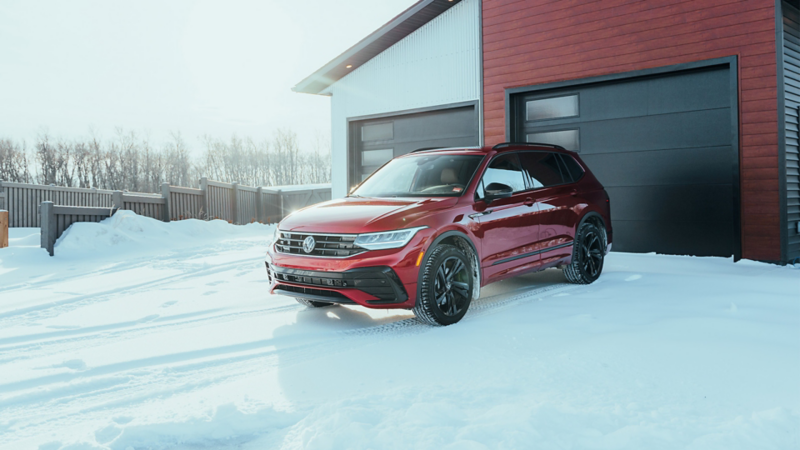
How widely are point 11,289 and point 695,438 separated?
27.4ft

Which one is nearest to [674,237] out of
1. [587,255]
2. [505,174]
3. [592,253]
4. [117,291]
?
[592,253]

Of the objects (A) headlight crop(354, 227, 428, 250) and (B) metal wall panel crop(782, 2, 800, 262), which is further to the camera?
(B) metal wall panel crop(782, 2, 800, 262)

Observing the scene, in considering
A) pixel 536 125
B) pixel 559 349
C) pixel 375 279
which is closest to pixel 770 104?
pixel 536 125

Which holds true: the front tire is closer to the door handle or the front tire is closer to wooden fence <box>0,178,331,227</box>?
the door handle

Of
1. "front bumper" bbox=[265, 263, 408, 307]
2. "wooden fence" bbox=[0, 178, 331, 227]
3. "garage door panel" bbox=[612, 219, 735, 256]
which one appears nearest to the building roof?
"wooden fence" bbox=[0, 178, 331, 227]

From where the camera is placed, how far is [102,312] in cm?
626

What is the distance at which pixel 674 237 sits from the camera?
9.85 meters

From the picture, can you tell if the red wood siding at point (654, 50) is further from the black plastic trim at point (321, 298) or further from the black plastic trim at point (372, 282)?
the black plastic trim at point (321, 298)

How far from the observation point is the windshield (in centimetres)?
590

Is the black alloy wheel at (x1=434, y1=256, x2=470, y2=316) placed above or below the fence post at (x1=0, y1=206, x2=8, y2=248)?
below

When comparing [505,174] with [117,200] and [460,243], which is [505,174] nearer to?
[460,243]

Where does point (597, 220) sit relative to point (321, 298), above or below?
above

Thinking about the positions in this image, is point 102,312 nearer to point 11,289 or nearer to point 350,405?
point 11,289

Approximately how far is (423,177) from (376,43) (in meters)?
7.59
